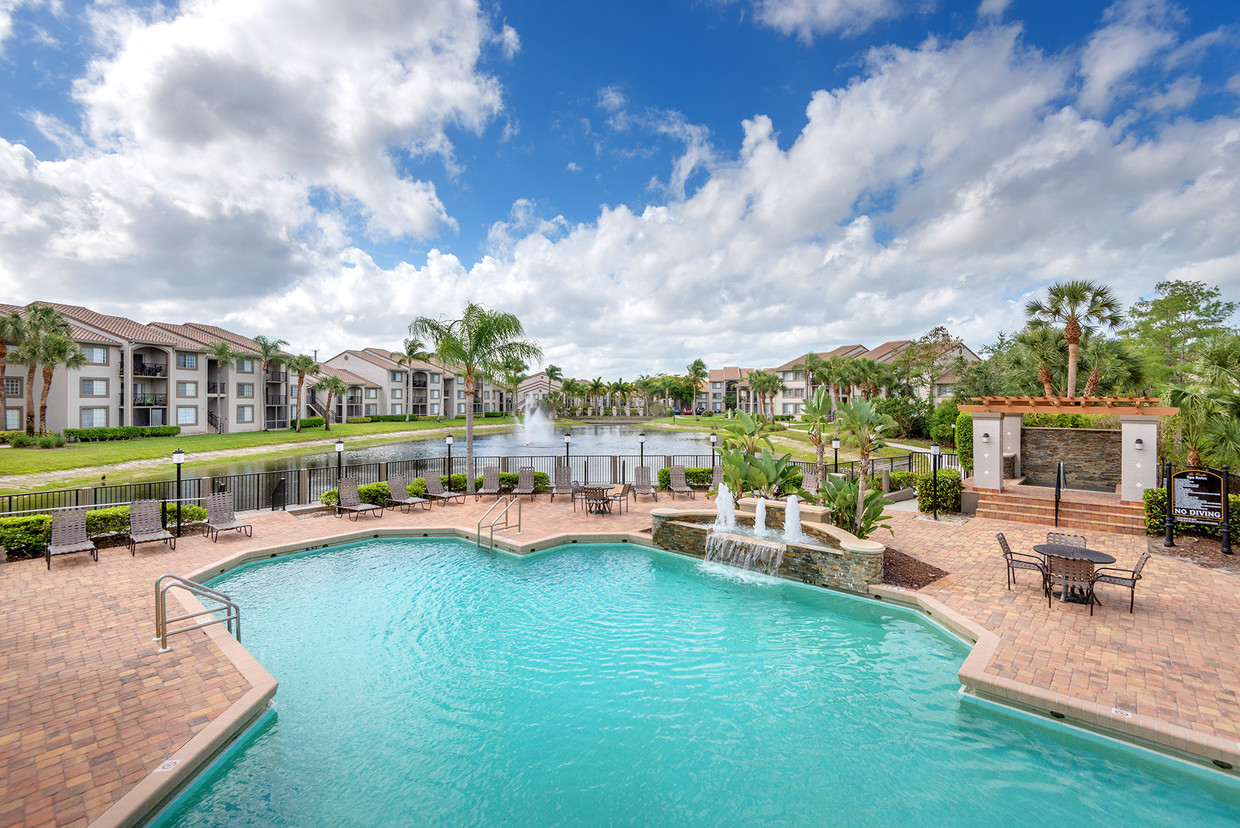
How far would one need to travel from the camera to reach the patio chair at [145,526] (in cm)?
1106

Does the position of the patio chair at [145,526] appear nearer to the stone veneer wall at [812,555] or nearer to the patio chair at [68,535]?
the patio chair at [68,535]

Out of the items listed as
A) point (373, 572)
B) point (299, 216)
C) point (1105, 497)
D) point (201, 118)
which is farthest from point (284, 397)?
point (1105, 497)

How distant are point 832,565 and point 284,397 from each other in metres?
64.5

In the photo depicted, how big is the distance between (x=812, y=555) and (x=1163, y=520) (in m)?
9.04

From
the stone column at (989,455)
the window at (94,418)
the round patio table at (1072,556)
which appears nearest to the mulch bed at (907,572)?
the round patio table at (1072,556)

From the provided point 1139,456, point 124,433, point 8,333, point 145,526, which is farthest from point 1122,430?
point 8,333

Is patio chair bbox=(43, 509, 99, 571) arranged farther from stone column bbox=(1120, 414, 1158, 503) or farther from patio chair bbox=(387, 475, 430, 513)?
stone column bbox=(1120, 414, 1158, 503)

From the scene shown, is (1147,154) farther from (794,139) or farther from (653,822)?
(653,822)

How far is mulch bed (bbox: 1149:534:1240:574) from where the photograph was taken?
9.91 metres

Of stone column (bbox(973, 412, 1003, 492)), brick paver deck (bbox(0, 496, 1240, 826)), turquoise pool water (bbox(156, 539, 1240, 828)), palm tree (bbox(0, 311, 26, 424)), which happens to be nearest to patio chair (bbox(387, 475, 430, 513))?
brick paver deck (bbox(0, 496, 1240, 826))

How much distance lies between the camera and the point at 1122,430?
13.5 m

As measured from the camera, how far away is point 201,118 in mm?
11805

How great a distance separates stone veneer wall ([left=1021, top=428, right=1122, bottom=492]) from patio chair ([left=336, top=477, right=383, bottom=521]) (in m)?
22.1

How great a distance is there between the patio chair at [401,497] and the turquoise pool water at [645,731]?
657 centimetres
